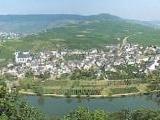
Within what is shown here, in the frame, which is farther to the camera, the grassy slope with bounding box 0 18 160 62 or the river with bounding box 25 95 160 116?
the grassy slope with bounding box 0 18 160 62

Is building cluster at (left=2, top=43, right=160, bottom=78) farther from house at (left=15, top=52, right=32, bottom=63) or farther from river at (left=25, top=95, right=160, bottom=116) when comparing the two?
river at (left=25, top=95, right=160, bottom=116)

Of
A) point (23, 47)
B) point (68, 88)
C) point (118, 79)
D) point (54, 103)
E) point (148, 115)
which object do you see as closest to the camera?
point (148, 115)

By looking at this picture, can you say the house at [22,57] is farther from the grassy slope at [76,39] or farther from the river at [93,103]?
the river at [93,103]

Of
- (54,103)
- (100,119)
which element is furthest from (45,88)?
(100,119)

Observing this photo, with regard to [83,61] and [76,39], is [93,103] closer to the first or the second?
[83,61]

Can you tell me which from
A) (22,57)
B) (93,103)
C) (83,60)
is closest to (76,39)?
(22,57)

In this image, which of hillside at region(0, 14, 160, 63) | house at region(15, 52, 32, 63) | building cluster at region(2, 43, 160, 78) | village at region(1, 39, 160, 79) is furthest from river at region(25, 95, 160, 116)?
hillside at region(0, 14, 160, 63)

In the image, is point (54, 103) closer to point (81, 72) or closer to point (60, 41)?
point (81, 72)
